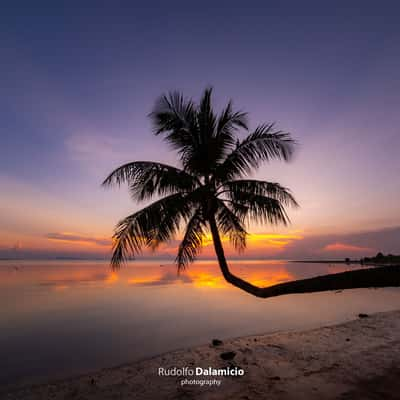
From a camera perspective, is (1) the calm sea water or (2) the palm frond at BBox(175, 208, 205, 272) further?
(1) the calm sea water

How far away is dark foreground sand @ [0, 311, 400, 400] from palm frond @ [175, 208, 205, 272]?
2954mm

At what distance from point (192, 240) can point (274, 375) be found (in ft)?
12.9

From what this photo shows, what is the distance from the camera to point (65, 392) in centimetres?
582

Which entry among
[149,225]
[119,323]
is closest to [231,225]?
[149,225]

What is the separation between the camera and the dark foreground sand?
487 centimetres

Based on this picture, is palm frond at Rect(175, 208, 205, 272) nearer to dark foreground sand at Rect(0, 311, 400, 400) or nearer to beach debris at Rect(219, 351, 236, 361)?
dark foreground sand at Rect(0, 311, 400, 400)

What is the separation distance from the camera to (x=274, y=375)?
5684mm

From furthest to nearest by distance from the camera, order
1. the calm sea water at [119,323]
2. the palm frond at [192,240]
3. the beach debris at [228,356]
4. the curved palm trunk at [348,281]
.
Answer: the calm sea water at [119,323]
the beach debris at [228,356]
the palm frond at [192,240]
the curved palm trunk at [348,281]

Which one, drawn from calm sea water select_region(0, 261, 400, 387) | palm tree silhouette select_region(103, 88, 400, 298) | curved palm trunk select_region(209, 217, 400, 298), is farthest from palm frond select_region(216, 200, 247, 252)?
calm sea water select_region(0, 261, 400, 387)

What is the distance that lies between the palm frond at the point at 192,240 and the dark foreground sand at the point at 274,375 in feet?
9.69

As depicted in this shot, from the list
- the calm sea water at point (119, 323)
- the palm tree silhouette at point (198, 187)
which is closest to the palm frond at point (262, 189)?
the palm tree silhouette at point (198, 187)

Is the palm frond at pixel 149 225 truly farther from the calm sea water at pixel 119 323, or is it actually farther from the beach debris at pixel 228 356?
the calm sea water at pixel 119 323

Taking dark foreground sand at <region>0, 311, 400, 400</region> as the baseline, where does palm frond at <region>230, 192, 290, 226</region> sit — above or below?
above

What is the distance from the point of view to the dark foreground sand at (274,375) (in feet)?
16.0
